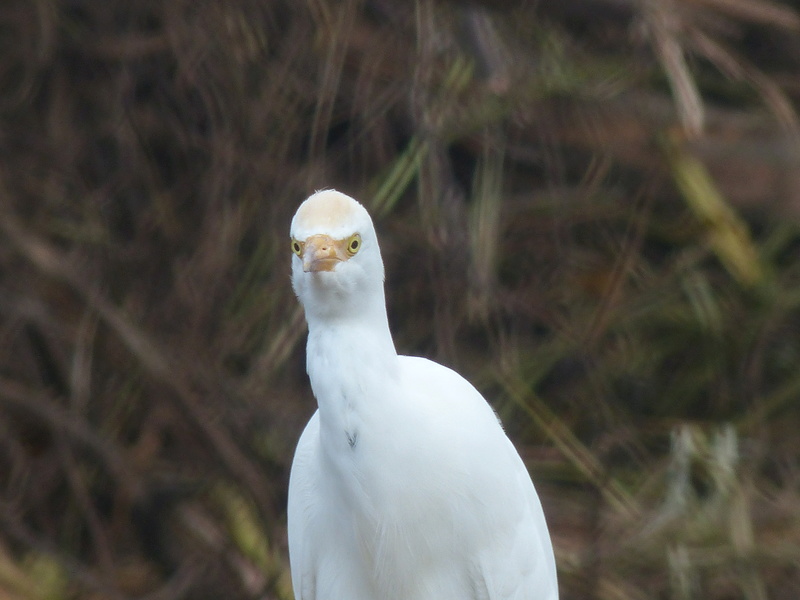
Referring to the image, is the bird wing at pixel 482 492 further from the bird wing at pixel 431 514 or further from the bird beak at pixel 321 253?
the bird beak at pixel 321 253

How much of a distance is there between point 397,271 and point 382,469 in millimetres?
1569

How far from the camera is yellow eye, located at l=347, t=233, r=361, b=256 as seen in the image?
1.51m

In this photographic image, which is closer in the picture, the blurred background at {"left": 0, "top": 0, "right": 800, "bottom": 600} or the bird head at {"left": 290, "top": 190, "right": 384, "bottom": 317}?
the bird head at {"left": 290, "top": 190, "right": 384, "bottom": 317}

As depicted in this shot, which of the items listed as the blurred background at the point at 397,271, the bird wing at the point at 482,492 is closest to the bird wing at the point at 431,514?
the bird wing at the point at 482,492

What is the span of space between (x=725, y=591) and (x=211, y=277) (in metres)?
1.58

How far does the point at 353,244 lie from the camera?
152 cm

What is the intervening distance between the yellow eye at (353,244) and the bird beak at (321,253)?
0.05 feet

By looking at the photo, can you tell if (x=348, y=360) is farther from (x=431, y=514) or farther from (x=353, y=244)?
(x=431, y=514)

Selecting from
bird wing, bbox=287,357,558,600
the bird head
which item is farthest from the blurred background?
the bird head

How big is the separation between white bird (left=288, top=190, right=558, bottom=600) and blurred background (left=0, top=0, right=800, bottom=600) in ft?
3.05

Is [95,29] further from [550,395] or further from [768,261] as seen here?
[768,261]

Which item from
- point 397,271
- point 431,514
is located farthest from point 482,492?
point 397,271

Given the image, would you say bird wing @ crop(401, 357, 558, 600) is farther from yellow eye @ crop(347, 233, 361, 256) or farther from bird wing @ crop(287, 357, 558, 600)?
yellow eye @ crop(347, 233, 361, 256)

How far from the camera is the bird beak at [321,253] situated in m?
1.47
